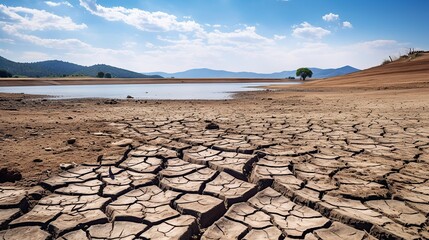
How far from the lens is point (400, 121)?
5469 mm

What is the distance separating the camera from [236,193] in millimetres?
2402

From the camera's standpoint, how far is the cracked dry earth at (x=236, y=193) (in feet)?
6.16

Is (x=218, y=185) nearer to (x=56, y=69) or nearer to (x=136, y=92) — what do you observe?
(x=136, y=92)

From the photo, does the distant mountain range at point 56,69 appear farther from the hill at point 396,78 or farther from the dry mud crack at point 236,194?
the dry mud crack at point 236,194

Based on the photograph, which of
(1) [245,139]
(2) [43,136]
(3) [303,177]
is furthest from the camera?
(2) [43,136]

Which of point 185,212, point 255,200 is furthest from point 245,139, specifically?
point 185,212

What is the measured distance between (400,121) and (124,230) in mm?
5626

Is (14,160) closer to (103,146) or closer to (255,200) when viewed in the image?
→ (103,146)

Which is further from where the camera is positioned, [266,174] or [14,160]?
[14,160]

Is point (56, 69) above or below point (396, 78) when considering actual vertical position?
above

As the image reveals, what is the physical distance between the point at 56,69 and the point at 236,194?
164m

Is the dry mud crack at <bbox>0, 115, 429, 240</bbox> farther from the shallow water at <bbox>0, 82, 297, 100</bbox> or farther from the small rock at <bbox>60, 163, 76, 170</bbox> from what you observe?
the shallow water at <bbox>0, 82, 297, 100</bbox>

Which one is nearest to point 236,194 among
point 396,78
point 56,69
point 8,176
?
point 8,176

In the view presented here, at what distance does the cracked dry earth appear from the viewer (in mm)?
1878
